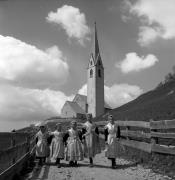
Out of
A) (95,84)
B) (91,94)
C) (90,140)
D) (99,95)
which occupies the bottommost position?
(90,140)

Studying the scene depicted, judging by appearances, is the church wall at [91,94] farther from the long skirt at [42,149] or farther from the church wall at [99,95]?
the long skirt at [42,149]

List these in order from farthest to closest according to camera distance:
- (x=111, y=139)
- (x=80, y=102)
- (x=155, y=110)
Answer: (x=80, y=102) < (x=155, y=110) < (x=111, y=139)

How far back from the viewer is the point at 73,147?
11797mm

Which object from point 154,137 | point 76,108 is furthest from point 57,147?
point 76,108

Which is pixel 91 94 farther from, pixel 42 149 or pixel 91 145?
pixel 91 145

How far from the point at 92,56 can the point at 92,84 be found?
370 inches

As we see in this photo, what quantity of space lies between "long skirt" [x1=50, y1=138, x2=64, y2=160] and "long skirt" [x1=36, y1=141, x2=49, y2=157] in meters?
0.20

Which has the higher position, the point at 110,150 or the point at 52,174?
the point at 110,150

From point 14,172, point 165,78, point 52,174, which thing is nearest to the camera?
point 14,172

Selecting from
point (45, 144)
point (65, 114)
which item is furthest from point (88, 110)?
point (45, 144)

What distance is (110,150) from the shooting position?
11398 mm

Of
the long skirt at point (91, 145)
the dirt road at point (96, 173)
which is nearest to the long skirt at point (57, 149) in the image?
the dirt road at point (96, 173)

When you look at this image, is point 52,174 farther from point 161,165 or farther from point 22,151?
point 161,165

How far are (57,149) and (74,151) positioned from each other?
2.42 ft
